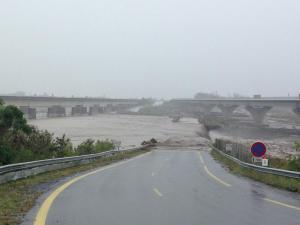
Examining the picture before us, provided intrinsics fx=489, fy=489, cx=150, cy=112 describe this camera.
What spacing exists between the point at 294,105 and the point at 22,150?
86837 millimetres

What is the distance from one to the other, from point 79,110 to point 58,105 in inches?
947

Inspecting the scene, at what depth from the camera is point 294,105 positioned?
102 meters

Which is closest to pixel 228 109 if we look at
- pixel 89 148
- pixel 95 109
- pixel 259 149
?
pixel 95 109

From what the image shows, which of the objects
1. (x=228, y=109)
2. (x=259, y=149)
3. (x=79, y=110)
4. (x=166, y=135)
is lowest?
(x=166, y=135)

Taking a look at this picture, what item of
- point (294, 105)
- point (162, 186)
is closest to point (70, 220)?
point (162, 186)

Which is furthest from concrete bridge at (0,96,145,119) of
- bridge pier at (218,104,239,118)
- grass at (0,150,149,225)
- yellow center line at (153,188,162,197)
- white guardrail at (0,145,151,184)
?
yellow center line at (153,188,162,197)

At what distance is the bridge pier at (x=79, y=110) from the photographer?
16050 cm

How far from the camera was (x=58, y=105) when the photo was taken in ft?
460

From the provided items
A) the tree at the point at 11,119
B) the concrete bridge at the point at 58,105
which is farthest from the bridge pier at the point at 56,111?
the tree at the point at 11,119

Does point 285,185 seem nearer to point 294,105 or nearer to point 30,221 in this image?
point 30,221

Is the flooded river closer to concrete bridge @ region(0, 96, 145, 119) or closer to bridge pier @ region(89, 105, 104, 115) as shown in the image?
concrete bridge @ region(0, 96, 145, 119)

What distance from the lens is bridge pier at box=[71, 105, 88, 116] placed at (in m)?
160

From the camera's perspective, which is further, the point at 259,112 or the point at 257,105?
the point at 259,112

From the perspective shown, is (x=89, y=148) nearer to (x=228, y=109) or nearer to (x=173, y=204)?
(x=173, y=204)
